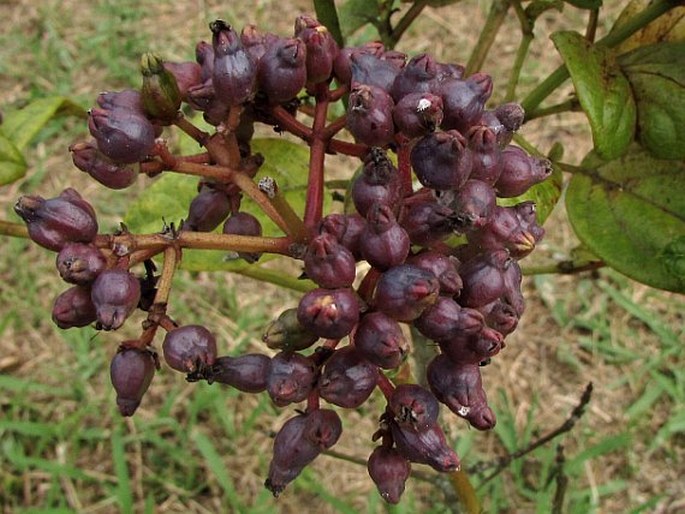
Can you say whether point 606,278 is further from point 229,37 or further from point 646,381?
point 229,37

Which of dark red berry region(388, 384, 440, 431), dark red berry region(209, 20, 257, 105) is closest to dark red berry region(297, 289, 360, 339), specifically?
dark red berry region(388, 384, 440, 431)

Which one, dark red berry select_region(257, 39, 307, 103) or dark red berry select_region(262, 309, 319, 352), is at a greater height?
dark red berry select_region(257, 39, 307, 103)

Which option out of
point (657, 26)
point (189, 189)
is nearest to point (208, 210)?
point (189, 189)

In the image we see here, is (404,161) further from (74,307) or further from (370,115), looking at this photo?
(74,307)

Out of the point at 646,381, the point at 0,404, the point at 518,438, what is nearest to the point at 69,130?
the point at 0,404

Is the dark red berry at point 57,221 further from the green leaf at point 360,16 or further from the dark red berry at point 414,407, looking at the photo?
the green leaf at point 360,16

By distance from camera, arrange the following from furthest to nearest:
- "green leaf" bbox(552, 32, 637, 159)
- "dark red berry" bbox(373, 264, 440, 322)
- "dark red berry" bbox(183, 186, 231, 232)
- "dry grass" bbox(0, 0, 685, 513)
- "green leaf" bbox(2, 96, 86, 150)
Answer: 1. "dry grass" bbox(0, 0, 685, 513)
2. "green leaf" bbox(2, 96, 86, 150)
3. "green leaf" bbox(552, 32, 637, 159)
4. "dark red berry" bbox(183, 186, 231, 232)
5. "dark red berry" bbox(373, 264, 440, 322)

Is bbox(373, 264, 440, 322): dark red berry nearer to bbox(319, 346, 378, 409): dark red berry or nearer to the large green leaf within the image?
bbox(319, 346, 378, 409): dark red berry
